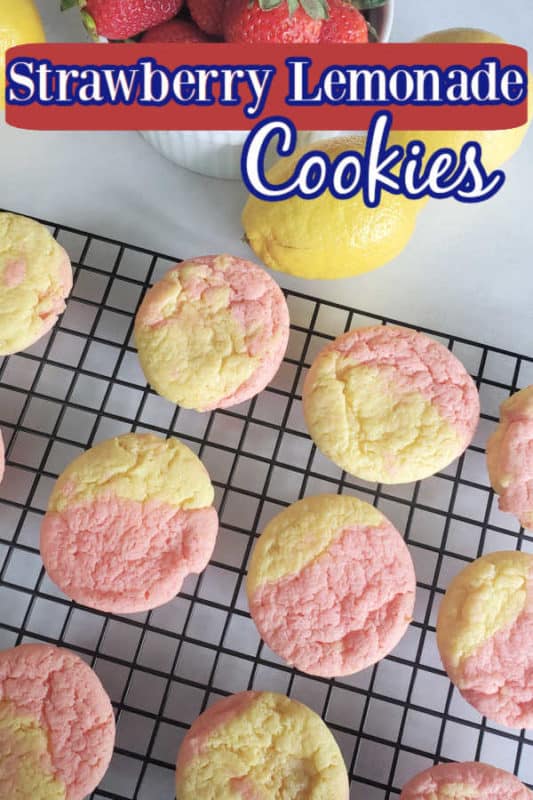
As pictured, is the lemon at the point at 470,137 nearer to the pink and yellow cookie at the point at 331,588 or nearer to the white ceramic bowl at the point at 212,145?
the white ceramic bowl at the point at 212,145

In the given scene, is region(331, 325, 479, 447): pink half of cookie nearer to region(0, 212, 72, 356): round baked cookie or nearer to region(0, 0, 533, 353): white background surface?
region(0, 0, 533, 353): white background surface

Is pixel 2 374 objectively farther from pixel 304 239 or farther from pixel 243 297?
pixel 304 239

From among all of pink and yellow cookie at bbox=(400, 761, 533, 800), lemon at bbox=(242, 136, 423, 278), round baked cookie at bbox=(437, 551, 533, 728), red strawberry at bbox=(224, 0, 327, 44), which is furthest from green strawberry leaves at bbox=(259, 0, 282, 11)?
pink and yellow cookie at bbox=(400, 761, 533, 800)

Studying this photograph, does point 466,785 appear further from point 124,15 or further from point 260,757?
point 124,15

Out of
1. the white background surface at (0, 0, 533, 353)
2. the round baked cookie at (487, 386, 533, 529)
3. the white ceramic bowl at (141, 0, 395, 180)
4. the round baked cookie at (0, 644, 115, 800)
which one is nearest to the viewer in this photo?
the round baked cookie at (0, 644, 115, 800)

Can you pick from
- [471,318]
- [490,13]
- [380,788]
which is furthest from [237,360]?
[490,13]
